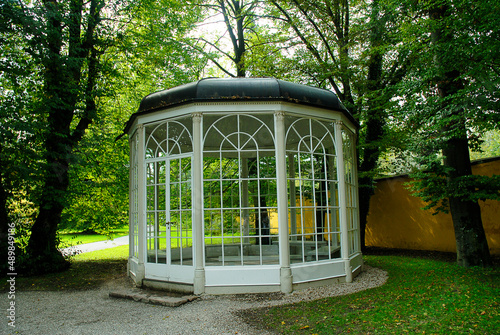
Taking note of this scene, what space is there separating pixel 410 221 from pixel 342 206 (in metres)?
5.98

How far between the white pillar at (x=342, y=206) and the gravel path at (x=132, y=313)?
0.38m

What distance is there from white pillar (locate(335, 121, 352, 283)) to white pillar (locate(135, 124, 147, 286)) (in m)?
3.88

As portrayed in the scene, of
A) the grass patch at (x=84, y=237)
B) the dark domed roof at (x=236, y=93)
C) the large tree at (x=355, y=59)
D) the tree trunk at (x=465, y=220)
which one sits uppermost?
the large tree at (x=355, y=59)

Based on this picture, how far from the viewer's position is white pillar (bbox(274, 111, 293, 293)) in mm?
6215

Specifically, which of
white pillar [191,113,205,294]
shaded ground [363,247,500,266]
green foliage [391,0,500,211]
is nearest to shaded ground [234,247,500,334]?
shaded ground [363,247,500,266]

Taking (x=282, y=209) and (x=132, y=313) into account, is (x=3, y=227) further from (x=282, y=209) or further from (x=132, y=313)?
(x=282, y=209)

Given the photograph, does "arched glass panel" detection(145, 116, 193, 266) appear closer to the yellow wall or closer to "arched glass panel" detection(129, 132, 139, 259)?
"arched glass panel" detection(129, 132, 139, 259)

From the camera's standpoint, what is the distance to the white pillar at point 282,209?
6.21m

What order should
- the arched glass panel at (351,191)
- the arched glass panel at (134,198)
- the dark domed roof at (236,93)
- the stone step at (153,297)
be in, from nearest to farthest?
the stone step at (153,297) → the dark domed roof at (236,93) → the arched glass panel at (351,191) → the arched glass panel at (134,198)

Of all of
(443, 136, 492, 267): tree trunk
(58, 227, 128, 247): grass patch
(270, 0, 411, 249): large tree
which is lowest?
(58, 227, 128, 247): grass patch

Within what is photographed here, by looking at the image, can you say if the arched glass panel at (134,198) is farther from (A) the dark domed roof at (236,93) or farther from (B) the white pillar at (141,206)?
(A) the dark domed roof at (236,93)

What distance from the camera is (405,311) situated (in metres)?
4.93

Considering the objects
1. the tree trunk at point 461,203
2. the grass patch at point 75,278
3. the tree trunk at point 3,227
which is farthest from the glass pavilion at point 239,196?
the tree trunk at point 3,227

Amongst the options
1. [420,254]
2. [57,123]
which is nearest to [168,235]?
[57,123]
